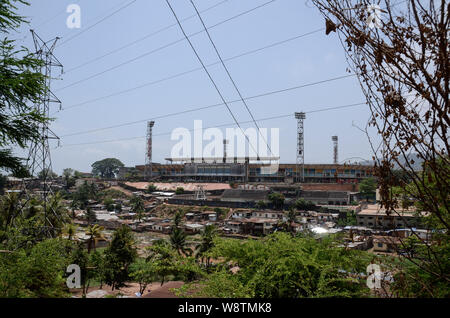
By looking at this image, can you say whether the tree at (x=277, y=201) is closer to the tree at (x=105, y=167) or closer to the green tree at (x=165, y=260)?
the green tree at (x=165, y=260)

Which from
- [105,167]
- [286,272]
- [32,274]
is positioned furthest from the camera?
[105,167]

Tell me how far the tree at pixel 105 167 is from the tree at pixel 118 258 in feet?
262

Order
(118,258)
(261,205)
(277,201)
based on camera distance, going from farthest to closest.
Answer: (261,205)
(277,201)
(118,258)

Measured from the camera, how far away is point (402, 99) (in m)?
2.06

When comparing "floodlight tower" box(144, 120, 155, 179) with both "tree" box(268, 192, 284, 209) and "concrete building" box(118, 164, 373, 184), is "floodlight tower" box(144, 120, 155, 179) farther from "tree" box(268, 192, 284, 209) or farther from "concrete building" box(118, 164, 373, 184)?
"tree" box(268, 192, 284, 209)

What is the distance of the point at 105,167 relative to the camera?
3573 inches

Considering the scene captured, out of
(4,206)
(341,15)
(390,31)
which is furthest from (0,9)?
(4,206)

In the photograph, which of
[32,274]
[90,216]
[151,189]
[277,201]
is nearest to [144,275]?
[32,274]

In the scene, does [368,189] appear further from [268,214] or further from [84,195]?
[84,195]

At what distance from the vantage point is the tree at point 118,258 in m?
15.4

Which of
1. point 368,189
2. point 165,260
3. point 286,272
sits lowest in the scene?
point 368,189

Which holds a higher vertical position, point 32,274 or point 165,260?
point 32,274

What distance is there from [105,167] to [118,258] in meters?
81.0

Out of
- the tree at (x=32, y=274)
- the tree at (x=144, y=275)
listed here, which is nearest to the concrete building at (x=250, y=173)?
the tree at (x=144, y=275)
